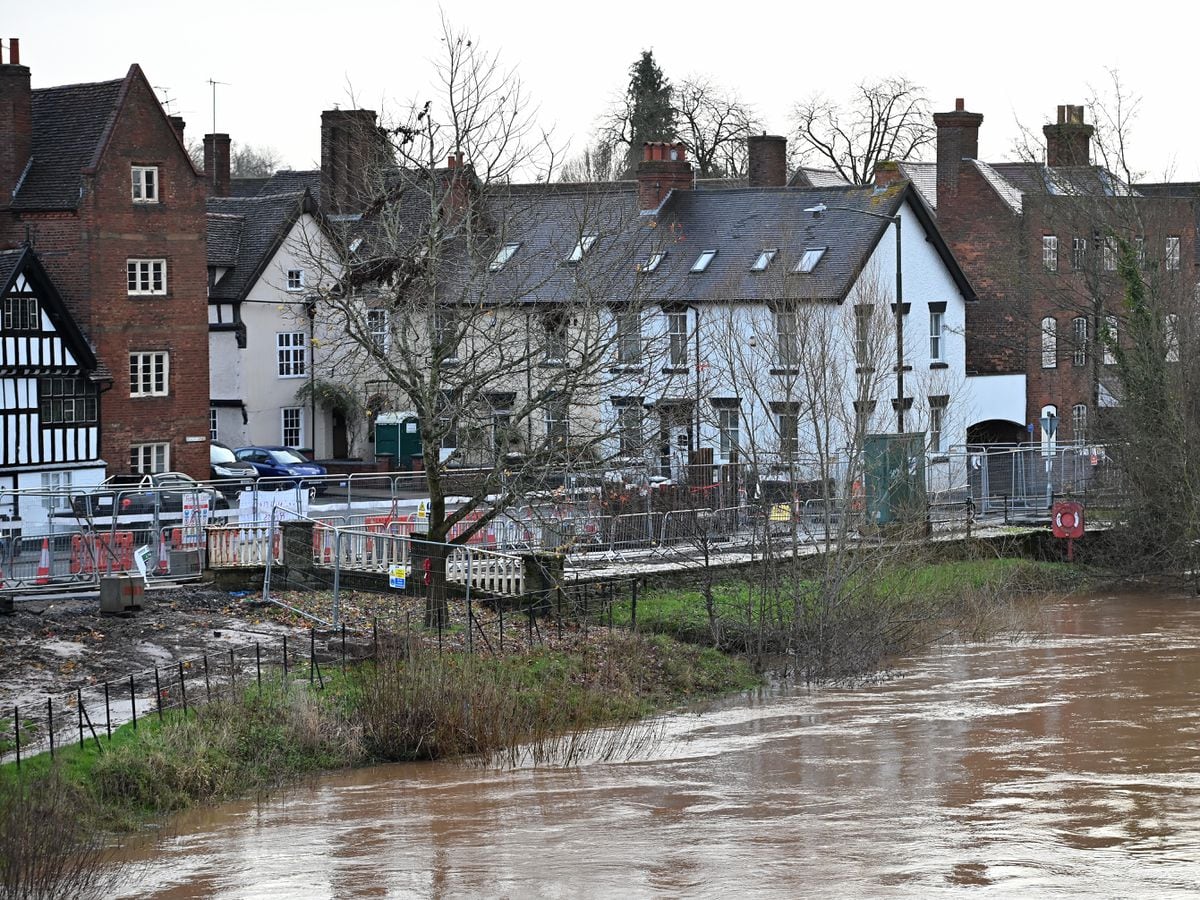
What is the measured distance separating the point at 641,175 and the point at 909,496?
22.3 m

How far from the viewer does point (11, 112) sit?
44.8m

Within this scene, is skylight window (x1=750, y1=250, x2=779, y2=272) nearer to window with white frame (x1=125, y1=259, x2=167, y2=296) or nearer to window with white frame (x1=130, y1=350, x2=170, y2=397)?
window with white frame (x1=125, y1=259, x2=167, y2=296)

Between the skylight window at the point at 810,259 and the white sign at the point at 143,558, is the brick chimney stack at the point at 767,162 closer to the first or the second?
the skylight window at the point at 810,259

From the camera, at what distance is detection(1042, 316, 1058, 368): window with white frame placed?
180ft

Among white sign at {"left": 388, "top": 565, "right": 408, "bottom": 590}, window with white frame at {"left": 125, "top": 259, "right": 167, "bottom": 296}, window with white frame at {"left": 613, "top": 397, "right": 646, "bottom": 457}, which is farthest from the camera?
window with white frame at {"left": 125, "top": 259, "right": 167, "bottom": 296}

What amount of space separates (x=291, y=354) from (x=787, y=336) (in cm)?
3416

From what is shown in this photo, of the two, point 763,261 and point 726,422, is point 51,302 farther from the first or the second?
point 763,261

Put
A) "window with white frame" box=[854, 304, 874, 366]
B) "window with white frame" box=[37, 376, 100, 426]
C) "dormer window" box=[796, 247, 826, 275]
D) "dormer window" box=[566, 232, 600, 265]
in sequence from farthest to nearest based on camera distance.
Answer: "dormer window" box=[796, 247, 826, 275], "window with white frame" box=[37, 376, 100, 426], "window with white frame" box=[854, 304, 874, 366], "dormer window" box=[566, 232, 600, 265]

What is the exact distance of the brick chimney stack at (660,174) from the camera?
51156 millimetres

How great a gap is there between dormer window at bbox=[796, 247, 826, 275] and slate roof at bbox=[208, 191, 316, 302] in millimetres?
17529

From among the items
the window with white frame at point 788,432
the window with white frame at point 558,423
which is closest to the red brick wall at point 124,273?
the window with white frame at point 558,423

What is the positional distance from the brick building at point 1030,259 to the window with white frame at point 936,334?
3325 mm

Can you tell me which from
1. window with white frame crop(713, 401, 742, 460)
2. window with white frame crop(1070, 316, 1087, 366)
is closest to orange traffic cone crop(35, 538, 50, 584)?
window with white frame crop(713, 401, 742, 460)

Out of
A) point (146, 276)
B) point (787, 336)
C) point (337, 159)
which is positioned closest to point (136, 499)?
point (787, 336)
